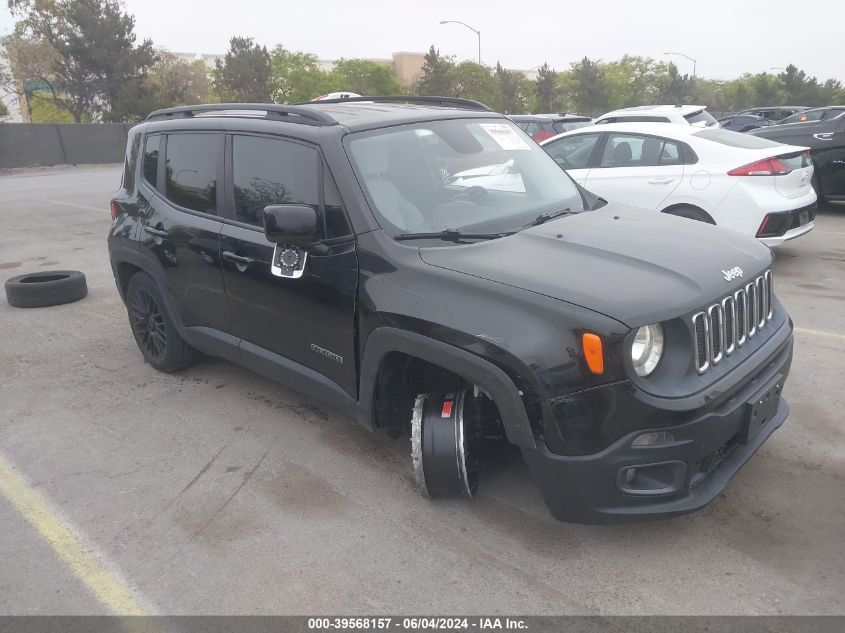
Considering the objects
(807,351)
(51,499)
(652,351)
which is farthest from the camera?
(807,351)

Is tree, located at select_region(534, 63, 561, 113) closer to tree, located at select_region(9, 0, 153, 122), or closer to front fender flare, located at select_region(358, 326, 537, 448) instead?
tree, located at select_region(9, 0, 153, 122)

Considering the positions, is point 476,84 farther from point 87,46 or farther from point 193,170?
point 193,170

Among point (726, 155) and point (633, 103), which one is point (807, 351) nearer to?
point (726, 155)

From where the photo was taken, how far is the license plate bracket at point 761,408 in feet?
9.83

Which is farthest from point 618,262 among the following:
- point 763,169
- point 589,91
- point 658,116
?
point 589,91

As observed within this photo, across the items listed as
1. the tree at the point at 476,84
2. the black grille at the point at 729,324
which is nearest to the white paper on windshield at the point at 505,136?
the black grille at the point at 729,324

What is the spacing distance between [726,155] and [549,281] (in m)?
5.37


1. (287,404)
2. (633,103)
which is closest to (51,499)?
(287,404)

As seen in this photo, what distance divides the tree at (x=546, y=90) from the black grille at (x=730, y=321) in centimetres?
6457

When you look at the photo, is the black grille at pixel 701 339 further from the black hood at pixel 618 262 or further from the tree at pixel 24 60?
the tree at pixel 24 60

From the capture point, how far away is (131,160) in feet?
17.2

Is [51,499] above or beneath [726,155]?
beneath

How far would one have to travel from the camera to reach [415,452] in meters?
3.37

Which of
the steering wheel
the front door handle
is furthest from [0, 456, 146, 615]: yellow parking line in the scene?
the steering wheel
